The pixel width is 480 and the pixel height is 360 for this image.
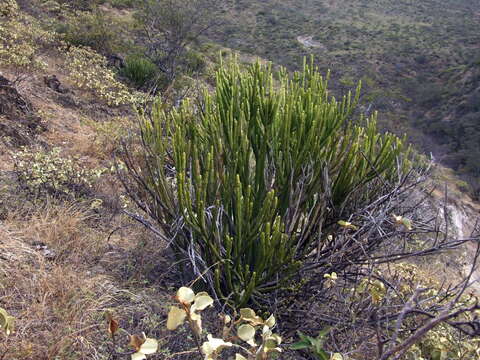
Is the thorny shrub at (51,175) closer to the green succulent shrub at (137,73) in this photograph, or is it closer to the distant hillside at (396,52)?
the green succulent shrub at (137,73)

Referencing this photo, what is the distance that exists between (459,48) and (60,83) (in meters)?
26.2

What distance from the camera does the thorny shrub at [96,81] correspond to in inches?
232

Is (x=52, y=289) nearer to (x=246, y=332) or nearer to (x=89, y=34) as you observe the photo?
(x=246, y=332)

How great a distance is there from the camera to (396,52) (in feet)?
80.5

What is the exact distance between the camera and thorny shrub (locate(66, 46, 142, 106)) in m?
5.89

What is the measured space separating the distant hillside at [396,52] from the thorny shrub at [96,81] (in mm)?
12514

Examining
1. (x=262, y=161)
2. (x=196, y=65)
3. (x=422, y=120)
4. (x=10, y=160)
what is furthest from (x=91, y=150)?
(x=422, y=120)

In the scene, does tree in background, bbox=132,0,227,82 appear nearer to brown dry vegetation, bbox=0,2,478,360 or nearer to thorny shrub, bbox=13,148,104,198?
thorny shrub, bbox=13,148,104,198

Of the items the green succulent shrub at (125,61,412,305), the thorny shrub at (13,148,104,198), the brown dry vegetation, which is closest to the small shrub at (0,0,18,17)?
the brown dry vegetation

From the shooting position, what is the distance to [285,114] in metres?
2.53

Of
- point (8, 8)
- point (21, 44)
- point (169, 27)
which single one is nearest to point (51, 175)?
point (21, 44)

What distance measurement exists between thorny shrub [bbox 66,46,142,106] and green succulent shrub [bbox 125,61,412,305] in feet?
10.7

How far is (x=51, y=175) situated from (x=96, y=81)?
314cm

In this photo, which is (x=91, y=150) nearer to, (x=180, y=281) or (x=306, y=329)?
(x=180, y=281)
